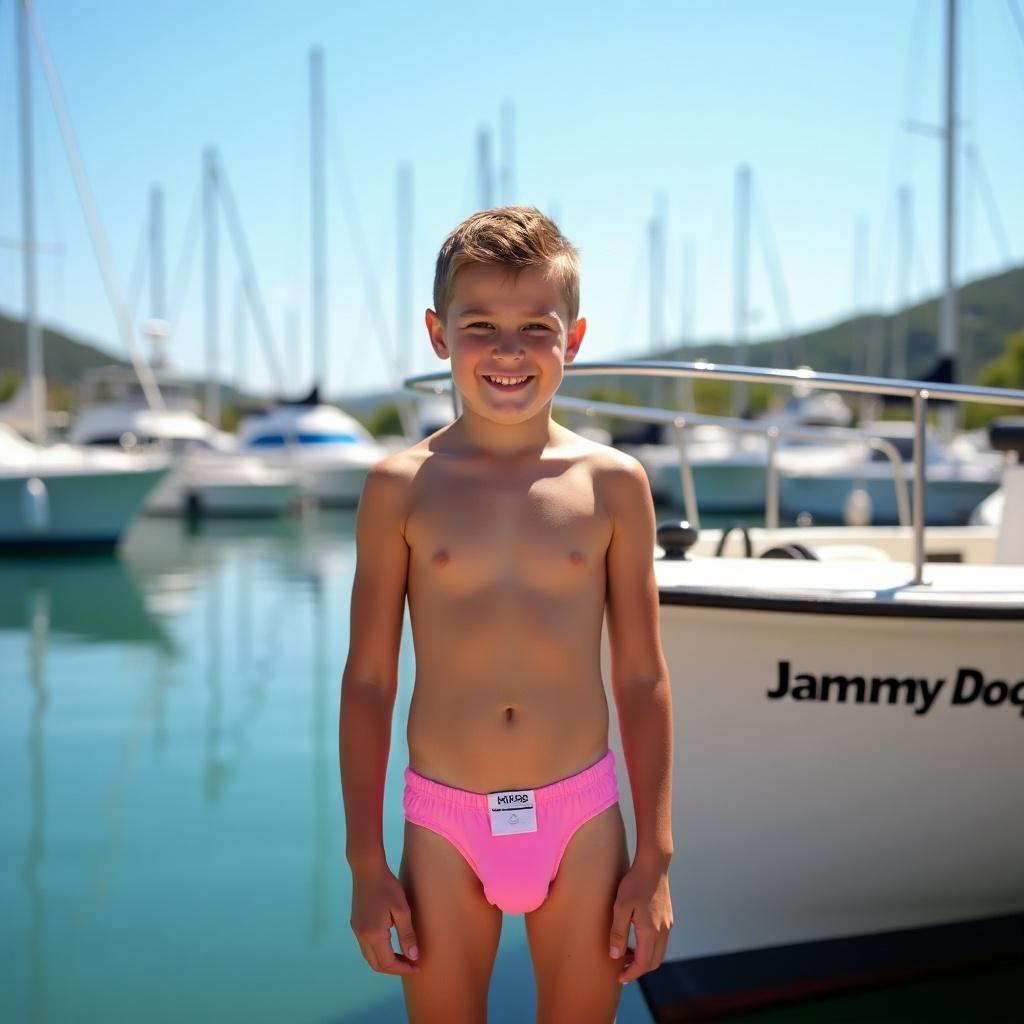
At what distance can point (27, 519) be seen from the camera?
15.3m

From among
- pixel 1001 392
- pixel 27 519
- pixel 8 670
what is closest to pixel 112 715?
pixel 8 670

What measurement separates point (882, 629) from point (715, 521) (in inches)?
775

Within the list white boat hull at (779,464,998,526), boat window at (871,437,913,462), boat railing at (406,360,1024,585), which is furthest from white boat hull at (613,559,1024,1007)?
white boat hull at (779,464,998,526)

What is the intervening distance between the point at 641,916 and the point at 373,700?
497 mm

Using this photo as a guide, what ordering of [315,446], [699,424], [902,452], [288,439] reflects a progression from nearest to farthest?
[699,424]
[902,452]
[288,439]
[315,446]

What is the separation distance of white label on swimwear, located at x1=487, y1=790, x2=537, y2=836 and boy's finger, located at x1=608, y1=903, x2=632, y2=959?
0.17m

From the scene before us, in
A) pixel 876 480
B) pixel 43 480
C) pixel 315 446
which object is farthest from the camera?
pixel 315 446

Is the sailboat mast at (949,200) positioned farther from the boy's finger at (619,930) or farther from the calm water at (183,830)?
the boy's finger at (619,930)

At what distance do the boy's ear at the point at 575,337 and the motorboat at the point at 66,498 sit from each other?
14.8 m

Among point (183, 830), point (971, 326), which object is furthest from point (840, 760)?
point (971, 326)

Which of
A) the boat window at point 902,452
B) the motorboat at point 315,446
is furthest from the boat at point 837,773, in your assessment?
the motorboat at point 315,446

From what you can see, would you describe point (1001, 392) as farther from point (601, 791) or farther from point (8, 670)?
point (8, 670)

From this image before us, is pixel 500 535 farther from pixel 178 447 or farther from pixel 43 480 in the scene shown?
pixel 178 447

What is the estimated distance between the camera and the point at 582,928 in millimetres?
1691
